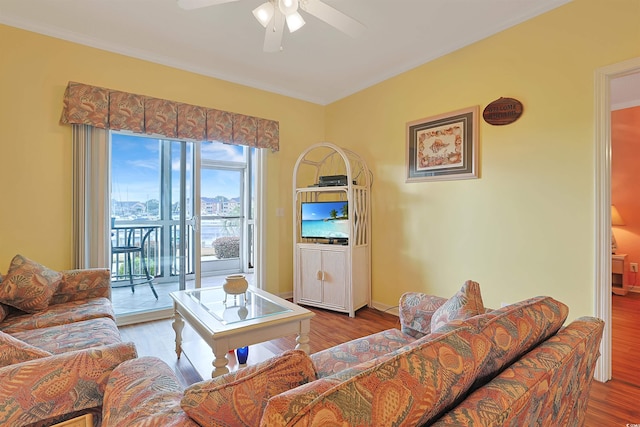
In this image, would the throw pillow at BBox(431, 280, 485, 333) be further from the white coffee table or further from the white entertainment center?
the white entertainment center

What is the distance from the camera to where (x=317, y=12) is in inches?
75.0

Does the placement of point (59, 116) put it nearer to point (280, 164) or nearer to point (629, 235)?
point (280, 164)

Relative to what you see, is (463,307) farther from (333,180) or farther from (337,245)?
(333,180)

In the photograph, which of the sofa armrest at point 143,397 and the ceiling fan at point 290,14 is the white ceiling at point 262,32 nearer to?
the ceiling fan at point 290,14

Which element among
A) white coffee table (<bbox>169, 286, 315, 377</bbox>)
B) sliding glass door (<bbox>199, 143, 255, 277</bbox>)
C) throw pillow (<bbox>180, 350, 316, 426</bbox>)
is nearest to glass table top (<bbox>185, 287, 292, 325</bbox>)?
white coffee table (<bbox>169, 286, 315, 377</bbox>)

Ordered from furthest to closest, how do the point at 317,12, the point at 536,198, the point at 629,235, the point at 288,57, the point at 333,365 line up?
the point at 629,235, the point at 288,57, the point at 536,198, the point at 317,12, the point at 333,365

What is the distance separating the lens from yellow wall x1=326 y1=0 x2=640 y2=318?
211cm

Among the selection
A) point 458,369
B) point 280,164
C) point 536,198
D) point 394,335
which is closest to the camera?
point 458,369

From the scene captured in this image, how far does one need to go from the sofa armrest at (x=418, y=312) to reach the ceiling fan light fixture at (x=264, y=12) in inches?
76.3

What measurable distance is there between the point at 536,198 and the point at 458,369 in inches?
83.4

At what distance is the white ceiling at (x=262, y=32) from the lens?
233cm

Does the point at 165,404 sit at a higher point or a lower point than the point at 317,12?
lower

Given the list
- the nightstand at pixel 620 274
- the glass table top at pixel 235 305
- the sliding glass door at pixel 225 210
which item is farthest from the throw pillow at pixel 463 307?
the sliding glass door at pixel 225 210

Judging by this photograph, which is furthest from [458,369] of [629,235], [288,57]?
[629,235]
